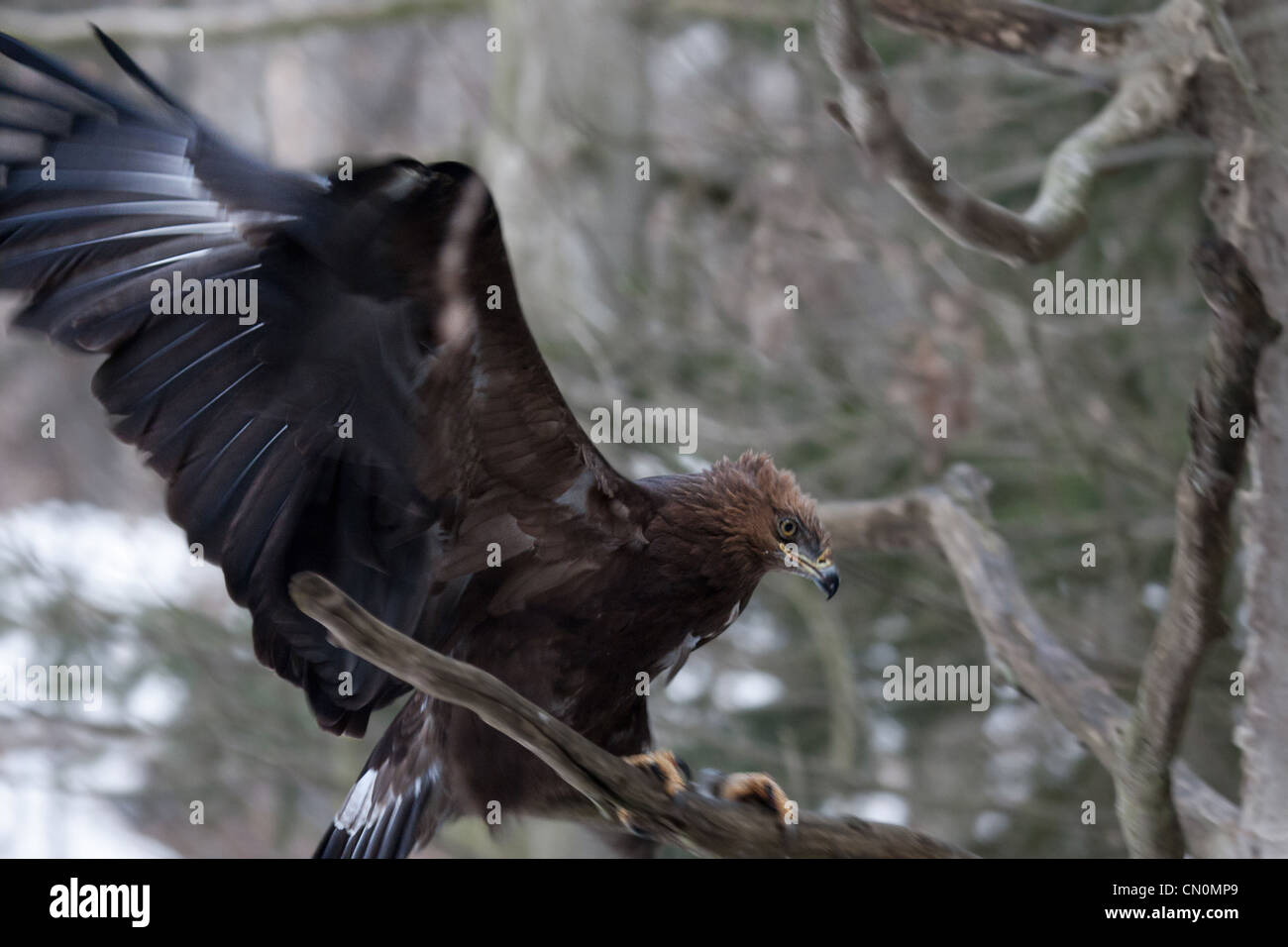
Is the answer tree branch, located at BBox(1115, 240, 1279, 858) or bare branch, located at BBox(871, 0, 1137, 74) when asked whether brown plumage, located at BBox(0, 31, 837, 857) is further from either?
bare branch, located at BBox(871, 0, 1137, 74)

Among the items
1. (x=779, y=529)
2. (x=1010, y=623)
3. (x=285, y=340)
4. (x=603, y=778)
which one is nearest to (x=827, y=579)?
(x=779, y=529)

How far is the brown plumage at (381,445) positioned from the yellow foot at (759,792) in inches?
16.9

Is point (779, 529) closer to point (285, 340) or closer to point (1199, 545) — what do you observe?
point (1199, 545)

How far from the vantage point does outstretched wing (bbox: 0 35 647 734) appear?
3.10m

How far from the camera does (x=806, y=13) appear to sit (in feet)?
18.9

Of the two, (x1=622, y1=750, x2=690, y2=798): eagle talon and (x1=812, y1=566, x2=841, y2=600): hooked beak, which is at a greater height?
(x1=812, y1=566, x2=841, y2=600): hooked beak

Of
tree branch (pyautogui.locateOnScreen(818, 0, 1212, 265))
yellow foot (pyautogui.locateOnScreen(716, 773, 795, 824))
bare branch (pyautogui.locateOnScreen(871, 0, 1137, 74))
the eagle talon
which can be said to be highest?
bare branch (pyautogui.locateOnScreen(871, 0, 1137, 74))

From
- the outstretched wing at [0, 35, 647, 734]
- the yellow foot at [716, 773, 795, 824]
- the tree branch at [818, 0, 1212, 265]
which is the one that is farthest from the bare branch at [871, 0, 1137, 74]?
the yellow foot at [716, 773, 795, 824]

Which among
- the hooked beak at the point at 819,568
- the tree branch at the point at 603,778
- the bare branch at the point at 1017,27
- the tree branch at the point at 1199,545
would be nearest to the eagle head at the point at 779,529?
the hooked beak at the point at 819,568

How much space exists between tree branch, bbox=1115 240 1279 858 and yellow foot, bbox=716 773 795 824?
2.49 feet

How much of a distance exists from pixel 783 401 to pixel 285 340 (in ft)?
11.0

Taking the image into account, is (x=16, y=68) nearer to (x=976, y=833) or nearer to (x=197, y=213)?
(x=197, y=213)

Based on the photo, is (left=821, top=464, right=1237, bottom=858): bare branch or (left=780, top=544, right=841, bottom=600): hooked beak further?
(left=780, top=544, right=841, bottom=600): hooked beak
